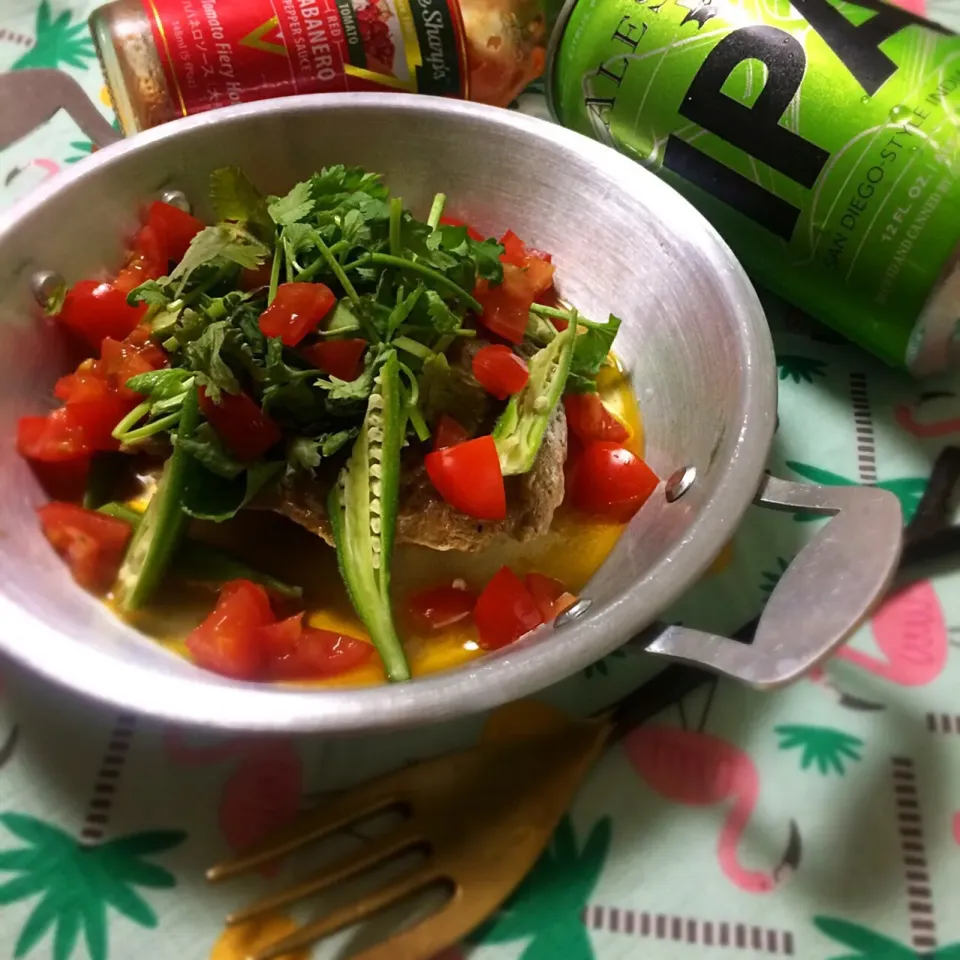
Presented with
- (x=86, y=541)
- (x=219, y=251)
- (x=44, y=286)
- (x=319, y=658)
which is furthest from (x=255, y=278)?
(x=319, y=658)

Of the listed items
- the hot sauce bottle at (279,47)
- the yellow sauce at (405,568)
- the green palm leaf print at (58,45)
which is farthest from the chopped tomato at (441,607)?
the green palm leaf print at (58,45)

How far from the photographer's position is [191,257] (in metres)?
1.04

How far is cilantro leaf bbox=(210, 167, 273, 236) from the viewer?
110cm

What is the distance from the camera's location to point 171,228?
1132 mm

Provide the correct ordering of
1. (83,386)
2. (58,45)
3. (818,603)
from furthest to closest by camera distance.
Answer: (58,45) → (83,386) → (818,603)

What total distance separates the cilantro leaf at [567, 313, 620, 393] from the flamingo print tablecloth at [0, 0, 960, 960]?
28 cm

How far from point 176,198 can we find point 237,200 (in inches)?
5.4

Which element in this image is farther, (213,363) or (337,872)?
(213,363)

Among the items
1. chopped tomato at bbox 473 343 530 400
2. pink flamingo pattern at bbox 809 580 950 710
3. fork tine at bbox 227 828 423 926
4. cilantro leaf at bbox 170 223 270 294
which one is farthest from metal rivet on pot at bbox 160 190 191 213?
pink flamingo pattern at bbox 809 580 950 710

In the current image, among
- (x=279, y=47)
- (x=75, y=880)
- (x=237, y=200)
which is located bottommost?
(x=75, y=880)

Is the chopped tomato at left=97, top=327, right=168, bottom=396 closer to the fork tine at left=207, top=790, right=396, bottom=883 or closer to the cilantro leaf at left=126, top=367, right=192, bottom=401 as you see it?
the cilantro leaf at left=126, top=367, right=192, bottom=401

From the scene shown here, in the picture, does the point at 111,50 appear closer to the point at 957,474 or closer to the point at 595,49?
the point at 595,49

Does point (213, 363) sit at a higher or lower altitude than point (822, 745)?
higher

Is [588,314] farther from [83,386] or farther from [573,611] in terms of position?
[83,386]
